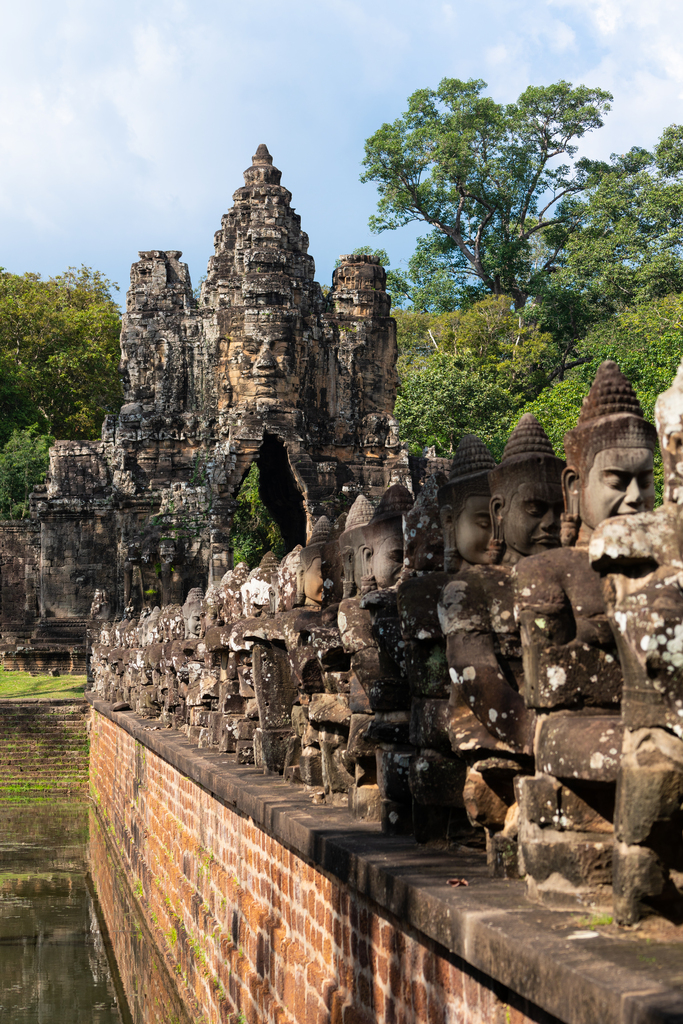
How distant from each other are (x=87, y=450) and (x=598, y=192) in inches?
800

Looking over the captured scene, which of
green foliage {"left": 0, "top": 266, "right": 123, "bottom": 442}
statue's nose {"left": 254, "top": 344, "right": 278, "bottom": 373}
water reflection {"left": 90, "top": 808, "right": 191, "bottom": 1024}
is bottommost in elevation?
water reflection {"left": 90, "top": 808, "right": 191, "bottom": 1024}

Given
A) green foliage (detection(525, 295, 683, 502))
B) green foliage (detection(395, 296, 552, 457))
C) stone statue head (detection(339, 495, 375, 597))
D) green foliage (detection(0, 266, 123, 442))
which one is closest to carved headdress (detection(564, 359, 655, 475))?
stone statue head (detection(339, 495, 375, 597))

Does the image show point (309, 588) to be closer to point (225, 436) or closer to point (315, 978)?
point (315, 978)

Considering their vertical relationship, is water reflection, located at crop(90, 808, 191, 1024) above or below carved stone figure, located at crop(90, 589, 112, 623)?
below

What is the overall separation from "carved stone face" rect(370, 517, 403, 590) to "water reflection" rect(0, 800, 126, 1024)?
4853 mm

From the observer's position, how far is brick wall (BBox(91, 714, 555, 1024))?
11.1 ft

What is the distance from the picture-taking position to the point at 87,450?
1204 inches

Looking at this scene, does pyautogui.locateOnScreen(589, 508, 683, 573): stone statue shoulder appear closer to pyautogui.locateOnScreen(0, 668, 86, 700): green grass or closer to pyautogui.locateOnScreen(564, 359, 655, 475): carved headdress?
pyautogui.locateOnScreen(564, 359, 655, 475): carved headdress

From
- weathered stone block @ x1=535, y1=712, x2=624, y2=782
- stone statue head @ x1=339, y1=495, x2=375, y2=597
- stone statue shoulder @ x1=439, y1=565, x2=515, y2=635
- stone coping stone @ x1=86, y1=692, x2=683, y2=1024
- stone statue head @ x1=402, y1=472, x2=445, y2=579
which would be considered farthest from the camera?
stone statue head @ x1=339, y1=495, x2=375, y2=597

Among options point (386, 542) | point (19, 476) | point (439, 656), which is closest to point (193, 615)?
point (386, 542)

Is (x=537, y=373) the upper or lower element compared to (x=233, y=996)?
upper

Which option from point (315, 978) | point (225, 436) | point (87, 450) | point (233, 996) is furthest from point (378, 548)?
point (87, 450)

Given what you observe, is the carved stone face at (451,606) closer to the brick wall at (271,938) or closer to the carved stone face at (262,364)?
→ the brick wall at (271,938)

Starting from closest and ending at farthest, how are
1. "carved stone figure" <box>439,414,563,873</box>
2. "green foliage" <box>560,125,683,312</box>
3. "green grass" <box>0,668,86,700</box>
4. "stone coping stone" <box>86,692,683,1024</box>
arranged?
"stone coping stone" <box>86,692,683,1024</box> < "carved stone figure" <box>439,414,563,873</box> < "green grass" <box>0,668,86,700</box> < "green foliage" <box>560,125,683,312</box>
